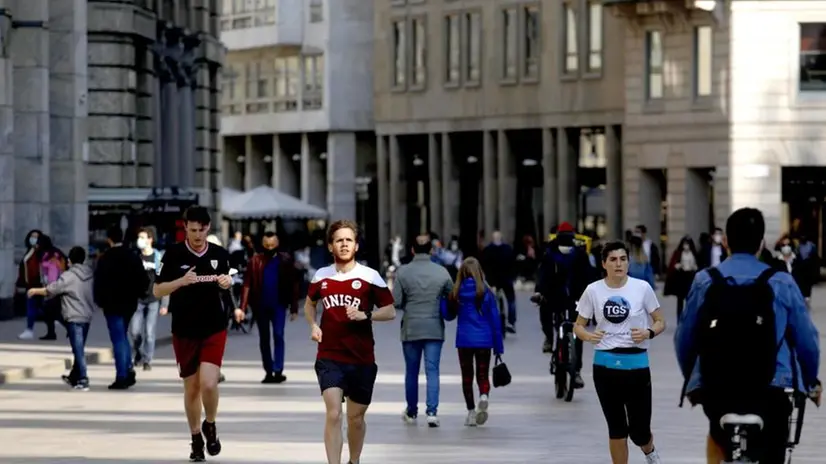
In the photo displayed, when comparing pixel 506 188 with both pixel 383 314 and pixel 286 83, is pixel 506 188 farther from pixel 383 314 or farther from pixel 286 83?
pixel 383 314

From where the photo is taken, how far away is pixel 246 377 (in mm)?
28094

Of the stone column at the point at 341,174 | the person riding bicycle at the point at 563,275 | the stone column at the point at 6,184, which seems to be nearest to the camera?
the person riding bicycle at the point at 563,275

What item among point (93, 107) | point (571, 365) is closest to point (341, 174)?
point (93, 107)

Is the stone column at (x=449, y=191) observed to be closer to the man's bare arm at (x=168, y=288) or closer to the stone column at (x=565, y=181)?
the stone column at (x=565, y=181)

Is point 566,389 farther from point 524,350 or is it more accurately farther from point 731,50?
point 731,50

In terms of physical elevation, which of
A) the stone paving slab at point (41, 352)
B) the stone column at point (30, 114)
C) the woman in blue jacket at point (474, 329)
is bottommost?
the stone paving slab at point (41, 352)

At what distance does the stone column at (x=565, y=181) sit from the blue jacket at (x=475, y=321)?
181 feet

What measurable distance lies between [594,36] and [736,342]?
215 ft

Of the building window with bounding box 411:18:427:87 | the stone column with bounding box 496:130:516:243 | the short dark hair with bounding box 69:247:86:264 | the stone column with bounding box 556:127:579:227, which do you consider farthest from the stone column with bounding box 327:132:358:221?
the short dark hair with bounding box 69:247:86:264

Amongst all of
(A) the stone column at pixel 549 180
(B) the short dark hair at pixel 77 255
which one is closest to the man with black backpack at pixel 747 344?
(B) the short dark hair at pixel 77 255

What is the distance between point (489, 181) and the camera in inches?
3155

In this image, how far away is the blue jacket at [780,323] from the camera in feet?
36.7

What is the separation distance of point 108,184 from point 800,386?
37.6 m

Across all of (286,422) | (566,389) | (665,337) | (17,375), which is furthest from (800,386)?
(665,337)
